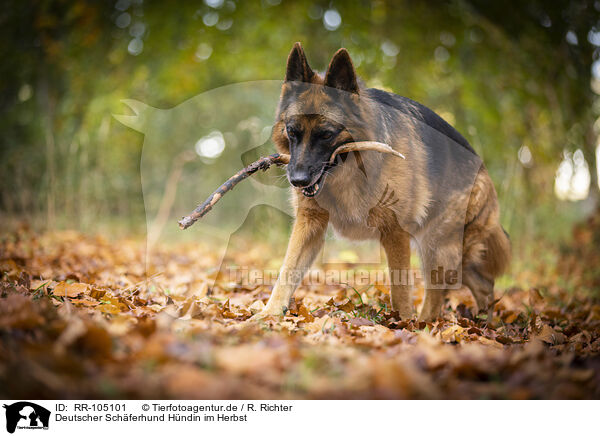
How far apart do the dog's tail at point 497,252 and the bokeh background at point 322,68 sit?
243 centimetres

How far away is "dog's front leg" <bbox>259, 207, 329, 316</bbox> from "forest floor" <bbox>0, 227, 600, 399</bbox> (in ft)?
0.73

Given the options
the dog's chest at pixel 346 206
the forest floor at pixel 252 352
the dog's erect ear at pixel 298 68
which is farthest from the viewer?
the dog's chest at pixel 346 206

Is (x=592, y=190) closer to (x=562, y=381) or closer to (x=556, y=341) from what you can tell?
(x=556, y=341)

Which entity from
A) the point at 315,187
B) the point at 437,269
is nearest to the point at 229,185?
the point at 315,187

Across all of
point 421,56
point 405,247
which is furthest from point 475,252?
point 421,56

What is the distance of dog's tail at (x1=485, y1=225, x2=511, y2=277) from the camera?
154 inches

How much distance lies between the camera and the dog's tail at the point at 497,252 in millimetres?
3910

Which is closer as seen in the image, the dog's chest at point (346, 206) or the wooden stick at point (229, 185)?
A: the wooden stick at point (229, 185)

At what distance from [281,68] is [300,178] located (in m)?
6.51

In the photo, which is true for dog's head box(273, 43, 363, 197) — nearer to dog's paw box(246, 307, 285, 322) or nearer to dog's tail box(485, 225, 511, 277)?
dog's paw box(246, 307, 285, 322)

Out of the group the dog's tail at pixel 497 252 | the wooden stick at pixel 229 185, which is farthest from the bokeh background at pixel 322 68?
the wooden stick at pixel 229 185

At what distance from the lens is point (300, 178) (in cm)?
278
